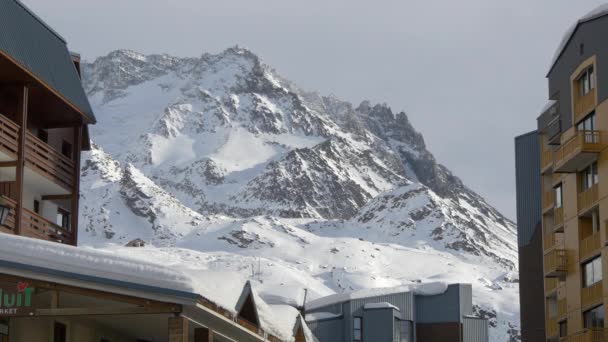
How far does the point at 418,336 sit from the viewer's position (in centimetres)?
9256

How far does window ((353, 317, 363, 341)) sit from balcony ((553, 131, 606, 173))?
120ft

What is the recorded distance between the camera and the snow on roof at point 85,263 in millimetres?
25542

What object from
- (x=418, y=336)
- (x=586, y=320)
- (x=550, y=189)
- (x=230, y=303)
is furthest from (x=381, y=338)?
(x=230, y=303)

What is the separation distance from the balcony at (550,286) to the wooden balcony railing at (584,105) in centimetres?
798

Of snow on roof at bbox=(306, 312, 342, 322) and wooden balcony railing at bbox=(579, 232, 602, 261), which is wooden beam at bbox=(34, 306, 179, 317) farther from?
snow on roof at bbox=(306, 312, 342, 322)

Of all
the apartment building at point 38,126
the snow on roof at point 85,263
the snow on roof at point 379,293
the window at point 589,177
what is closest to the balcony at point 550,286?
the window at point 589,177

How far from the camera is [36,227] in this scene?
136 ft

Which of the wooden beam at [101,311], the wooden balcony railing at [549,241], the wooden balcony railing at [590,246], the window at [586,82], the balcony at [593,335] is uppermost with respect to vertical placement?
the window at [586,82]

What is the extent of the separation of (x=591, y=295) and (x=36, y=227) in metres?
21.1

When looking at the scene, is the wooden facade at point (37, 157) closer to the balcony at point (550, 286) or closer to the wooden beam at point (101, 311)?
the wooden beam at point (101, 311)

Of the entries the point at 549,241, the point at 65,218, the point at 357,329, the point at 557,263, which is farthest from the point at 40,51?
the point at 357,329

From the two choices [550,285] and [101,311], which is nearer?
[101,311]

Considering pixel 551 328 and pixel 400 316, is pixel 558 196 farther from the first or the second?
pixel 400 316

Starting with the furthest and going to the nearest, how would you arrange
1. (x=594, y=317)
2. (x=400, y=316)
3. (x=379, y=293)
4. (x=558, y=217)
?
1. (x=379, y=293)
2. (x=400, y=316)
3. (x=558, y=217)
4. (x=594, y=317)
